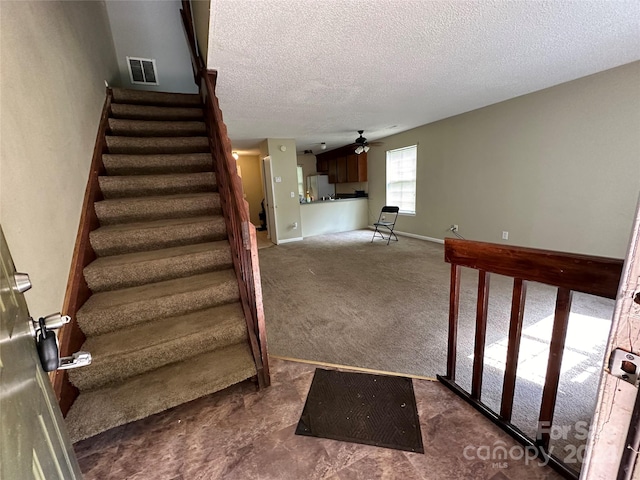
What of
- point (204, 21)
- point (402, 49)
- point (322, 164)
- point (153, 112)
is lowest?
point (322, 164)

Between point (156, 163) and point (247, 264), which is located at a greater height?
point (156, 163)

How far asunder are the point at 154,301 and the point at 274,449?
44.7 inches

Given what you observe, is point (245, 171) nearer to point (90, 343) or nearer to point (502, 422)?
point (90, 343)

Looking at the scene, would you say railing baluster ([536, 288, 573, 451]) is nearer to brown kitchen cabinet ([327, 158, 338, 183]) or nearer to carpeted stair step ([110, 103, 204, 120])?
carpeted stair step ([110, 103, 204, 120])

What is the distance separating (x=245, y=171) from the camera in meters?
8.04

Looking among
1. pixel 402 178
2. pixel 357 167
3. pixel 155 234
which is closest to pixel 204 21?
pixel 155 234

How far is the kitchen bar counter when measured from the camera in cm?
655

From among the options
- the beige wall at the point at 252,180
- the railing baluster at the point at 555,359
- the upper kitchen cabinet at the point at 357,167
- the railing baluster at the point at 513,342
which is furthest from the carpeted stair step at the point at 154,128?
the beige wall at the point at 252,180

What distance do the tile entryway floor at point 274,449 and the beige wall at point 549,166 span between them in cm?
305

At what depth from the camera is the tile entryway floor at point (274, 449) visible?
1114 mm

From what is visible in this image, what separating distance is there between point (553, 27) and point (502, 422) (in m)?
2.67

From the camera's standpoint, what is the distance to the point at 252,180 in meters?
8.18

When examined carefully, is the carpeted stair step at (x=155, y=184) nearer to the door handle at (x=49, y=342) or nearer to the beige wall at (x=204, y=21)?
the beige wall at (x=204, y=21)

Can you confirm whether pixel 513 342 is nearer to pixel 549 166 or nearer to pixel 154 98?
pixel 549 166
